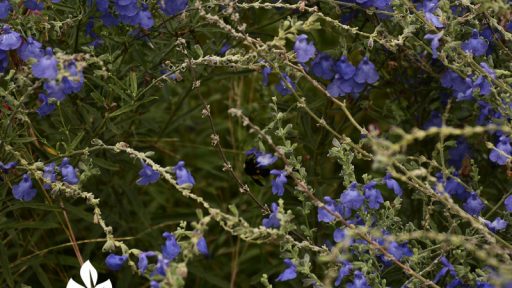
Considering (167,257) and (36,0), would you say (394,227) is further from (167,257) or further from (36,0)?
(36,0)

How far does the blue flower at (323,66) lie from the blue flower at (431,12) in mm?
309

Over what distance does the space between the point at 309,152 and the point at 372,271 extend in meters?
0.76

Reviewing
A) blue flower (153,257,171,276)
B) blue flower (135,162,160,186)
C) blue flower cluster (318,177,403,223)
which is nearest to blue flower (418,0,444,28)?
blue flower cluster (318,177,403,223)

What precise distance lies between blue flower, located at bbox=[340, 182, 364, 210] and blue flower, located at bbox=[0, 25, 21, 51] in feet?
2.87

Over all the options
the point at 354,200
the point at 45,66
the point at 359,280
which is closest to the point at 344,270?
the point at 359,280

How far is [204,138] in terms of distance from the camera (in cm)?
356

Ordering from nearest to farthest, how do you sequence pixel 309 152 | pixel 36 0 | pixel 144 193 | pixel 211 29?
pixel 36 0, pixel 211 29, pixel 309 152, pixel 144 193

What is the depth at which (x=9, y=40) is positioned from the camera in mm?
2135

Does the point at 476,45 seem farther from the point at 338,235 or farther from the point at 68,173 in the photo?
the point at 68,173

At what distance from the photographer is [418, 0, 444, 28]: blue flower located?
2.17 metres

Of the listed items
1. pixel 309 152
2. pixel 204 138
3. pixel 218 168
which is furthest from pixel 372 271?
pixel 204 138

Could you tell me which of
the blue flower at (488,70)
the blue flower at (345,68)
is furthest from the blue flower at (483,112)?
the blue flower at (345,68)

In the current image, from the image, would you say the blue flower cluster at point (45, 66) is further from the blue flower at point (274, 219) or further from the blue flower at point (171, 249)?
the blue flower at point (274, 219)

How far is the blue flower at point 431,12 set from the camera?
7.13 ft
